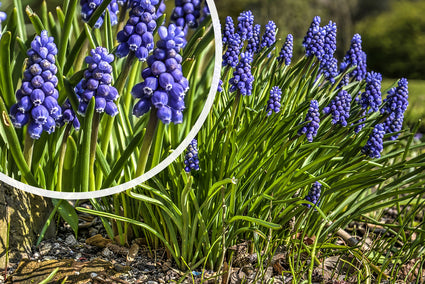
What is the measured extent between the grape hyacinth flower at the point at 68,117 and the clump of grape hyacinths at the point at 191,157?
22.4 inches

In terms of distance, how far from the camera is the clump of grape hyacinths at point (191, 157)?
252cm

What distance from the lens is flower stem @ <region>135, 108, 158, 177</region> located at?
224 centimetres

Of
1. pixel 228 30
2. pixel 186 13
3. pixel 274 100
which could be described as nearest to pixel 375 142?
pixel 274 100

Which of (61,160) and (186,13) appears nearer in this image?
(186,13)

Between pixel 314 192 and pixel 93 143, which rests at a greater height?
pixel 93 143

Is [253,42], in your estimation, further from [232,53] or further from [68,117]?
[68,117]

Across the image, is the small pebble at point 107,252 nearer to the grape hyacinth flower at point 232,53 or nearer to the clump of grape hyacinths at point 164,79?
the clump of grape hyacinths at point 164,79

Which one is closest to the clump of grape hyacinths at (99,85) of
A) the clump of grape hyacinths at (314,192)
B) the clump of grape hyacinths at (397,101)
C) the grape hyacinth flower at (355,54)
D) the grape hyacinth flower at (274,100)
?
the grape hyacinth flower at (274,100)

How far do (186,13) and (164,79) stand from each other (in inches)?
15.6

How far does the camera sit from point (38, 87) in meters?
2.09

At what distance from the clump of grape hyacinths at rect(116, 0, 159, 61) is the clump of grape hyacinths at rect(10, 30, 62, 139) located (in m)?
0.29

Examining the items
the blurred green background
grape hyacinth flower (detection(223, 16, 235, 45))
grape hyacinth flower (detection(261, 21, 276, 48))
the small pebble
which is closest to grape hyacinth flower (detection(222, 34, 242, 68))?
grape hyacinth flower (detection(223, 16, 235, 45))

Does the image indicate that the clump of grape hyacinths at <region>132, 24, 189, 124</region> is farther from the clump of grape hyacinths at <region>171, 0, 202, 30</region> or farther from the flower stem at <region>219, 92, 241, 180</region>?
the flower stem at <region>219, 92, 241, 180</region>

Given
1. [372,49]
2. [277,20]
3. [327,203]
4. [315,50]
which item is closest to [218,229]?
[327,203]
